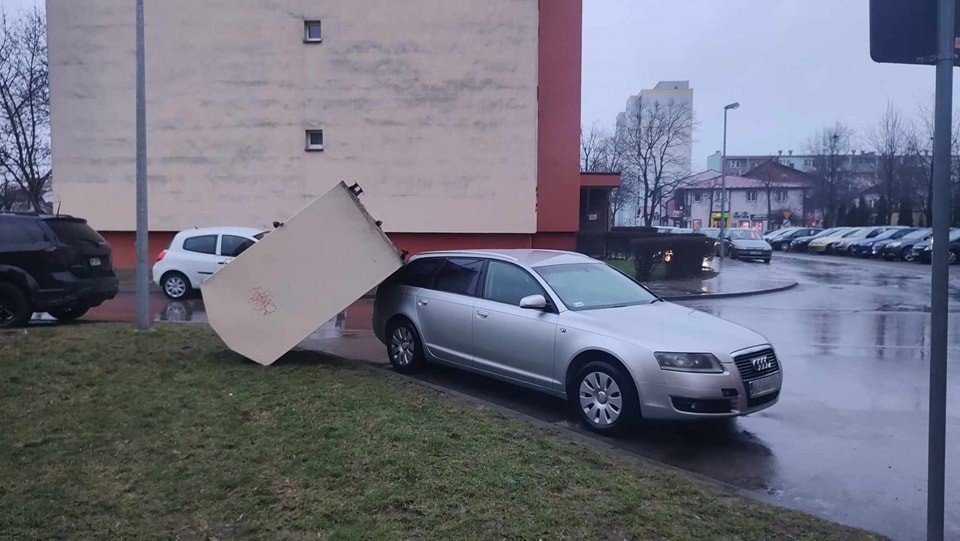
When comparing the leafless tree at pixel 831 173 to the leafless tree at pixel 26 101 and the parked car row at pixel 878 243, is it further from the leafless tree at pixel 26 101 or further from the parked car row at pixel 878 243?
the leafless tree at pixel 26 101

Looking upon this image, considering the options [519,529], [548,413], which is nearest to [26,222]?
[548,413]

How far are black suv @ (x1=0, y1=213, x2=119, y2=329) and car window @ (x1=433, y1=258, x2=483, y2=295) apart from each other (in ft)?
19.7

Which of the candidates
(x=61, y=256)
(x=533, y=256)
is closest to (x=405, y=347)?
(x=533, y=256)

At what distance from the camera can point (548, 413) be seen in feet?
25.5

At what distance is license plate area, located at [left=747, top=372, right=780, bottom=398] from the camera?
269 inches

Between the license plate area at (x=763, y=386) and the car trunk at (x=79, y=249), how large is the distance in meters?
9.76

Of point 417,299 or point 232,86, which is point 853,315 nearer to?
point 417,299

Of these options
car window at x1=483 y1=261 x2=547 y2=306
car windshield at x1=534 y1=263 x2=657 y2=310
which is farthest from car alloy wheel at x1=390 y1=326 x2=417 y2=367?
car windshield at x1=534 y1=263 x2=657 y2=310

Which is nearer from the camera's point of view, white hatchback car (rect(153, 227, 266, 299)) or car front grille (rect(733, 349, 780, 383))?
car front grille (rect(733, 349, 780, 383))

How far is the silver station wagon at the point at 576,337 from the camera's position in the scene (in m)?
6.71

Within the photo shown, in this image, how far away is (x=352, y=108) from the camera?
2528 centimetres

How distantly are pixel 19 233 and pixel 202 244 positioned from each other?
706 centimetres

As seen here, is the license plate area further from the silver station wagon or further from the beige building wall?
the beige building wall

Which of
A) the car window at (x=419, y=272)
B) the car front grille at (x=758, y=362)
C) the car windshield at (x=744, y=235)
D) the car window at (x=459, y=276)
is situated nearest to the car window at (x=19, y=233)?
the car window at (x=419, y=272)
